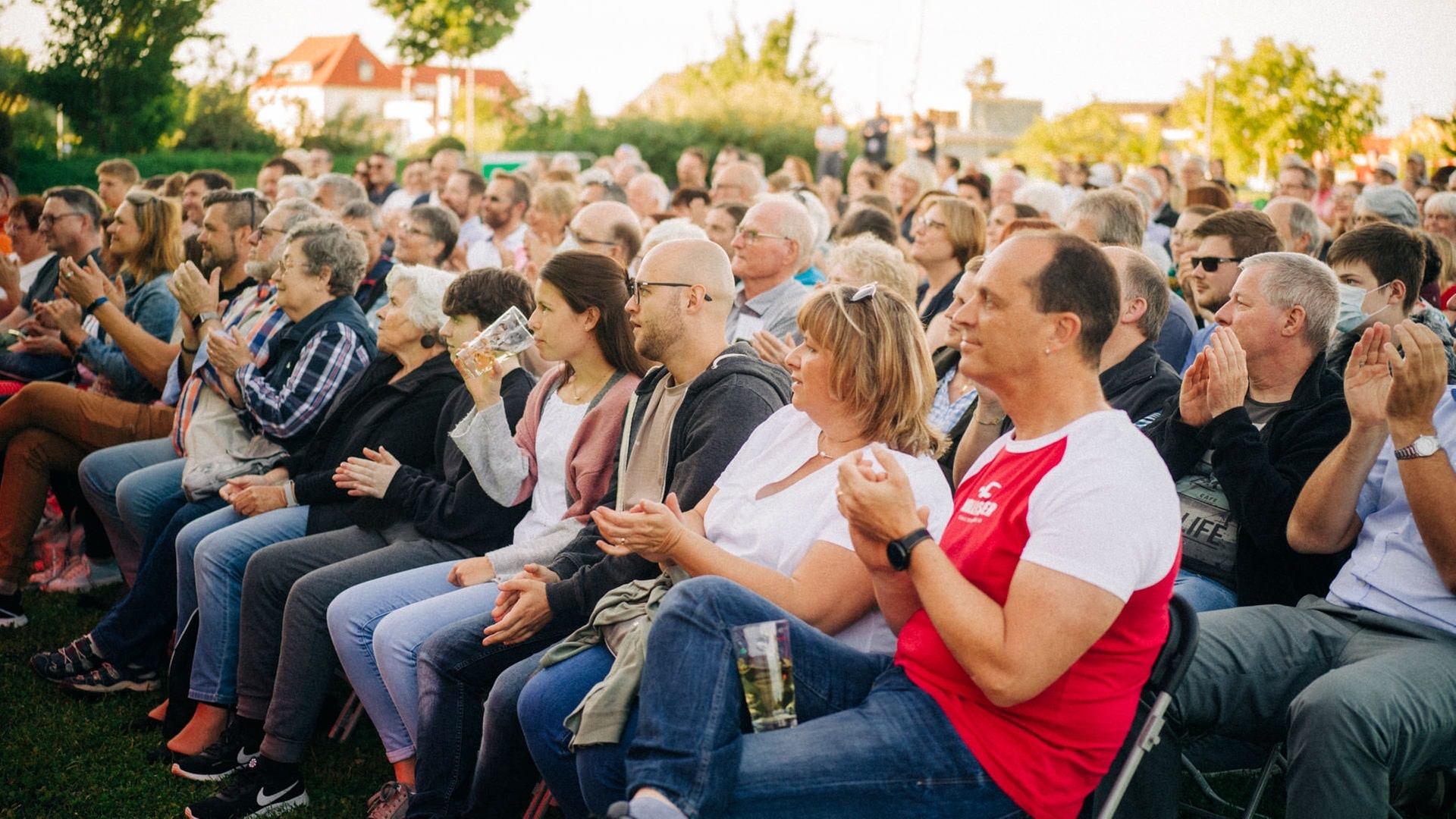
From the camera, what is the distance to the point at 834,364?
9.28 ft

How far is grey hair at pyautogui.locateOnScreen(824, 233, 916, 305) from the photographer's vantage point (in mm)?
4930

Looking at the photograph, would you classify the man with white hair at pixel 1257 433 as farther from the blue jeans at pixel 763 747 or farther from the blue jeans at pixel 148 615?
the blue jeans at pixel 148 615

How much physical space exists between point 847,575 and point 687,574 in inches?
17.4

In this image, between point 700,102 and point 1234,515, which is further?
point 700,102

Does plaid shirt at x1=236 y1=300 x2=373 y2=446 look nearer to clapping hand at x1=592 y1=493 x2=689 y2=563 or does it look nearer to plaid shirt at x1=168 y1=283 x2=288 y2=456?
plaid shirt at x1=168 y1=283 x2=288 y2=456

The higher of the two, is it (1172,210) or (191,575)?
(1172,210)

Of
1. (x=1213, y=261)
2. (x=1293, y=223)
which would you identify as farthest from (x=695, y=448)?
(x=1293, y=223)

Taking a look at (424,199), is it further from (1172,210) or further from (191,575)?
(191,575)

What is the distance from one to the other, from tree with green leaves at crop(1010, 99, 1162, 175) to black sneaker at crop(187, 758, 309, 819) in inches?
1770

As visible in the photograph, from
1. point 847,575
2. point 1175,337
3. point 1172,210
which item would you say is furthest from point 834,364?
point 1172,210

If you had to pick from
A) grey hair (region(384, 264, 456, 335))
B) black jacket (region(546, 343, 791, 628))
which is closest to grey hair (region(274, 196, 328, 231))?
grey hair (region(384, 264, 456, 335))

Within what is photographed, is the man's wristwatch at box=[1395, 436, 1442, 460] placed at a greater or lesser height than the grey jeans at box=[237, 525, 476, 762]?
greater

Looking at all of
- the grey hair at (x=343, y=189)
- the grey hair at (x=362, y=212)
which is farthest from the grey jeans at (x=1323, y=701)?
the grey hair at (x=343, y=189)

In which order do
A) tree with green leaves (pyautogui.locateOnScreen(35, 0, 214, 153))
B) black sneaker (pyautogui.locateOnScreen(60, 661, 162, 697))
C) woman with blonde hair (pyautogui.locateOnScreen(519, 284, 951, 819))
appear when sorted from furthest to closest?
tree with green leaves (pyautogui.locateOnScreen(35, 0, 214, 153)), black sneaker (pyautogui.locateOnScreen(60, 661, 162, 697)), woman with blonde hair (pyautogui.locateOnScreen(519, 284, 951, 819))
